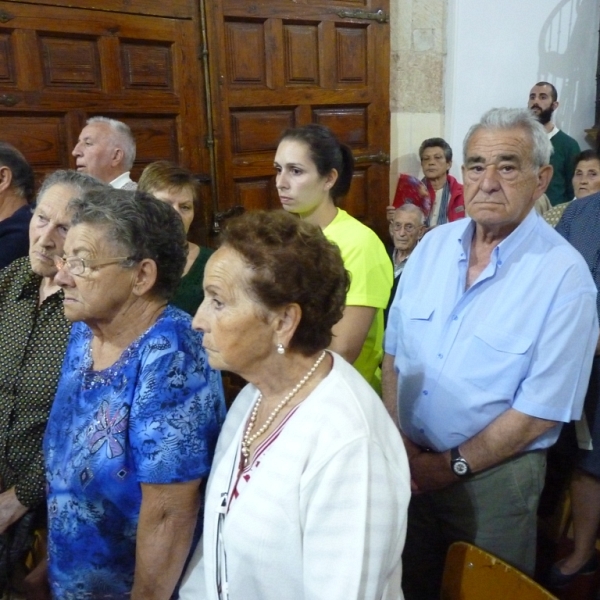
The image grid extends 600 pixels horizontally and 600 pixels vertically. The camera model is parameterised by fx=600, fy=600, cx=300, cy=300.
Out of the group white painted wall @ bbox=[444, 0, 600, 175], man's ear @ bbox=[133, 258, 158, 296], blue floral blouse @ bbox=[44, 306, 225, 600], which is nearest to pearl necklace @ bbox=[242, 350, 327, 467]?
blue floral blouse @ bbox=[44, 306, 225, 600]

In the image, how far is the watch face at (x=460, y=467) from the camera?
1419 mm

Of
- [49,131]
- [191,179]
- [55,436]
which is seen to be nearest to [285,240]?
[55,436]

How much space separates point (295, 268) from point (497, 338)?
0.59 meters

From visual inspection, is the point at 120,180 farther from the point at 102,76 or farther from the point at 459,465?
the point at 459,465

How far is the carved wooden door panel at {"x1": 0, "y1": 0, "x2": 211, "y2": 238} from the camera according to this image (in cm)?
271

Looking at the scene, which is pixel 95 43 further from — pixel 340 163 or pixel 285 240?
pixel 285 240

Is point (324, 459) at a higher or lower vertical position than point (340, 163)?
lower

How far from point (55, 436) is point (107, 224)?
0.49 m

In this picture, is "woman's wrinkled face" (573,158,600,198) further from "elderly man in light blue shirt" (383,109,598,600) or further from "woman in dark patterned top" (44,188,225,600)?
"woman in dark patterned top" (44,188,225,600)

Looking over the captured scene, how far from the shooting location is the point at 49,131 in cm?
284

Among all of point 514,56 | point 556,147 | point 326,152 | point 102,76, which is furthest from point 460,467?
point 514,56

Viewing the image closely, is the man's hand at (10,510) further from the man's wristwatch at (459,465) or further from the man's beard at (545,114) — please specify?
the man's beard at (545,114)

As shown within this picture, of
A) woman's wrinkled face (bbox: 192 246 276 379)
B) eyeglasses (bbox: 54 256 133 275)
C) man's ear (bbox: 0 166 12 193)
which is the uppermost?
man's ear (bbox: 0 166 12 193)

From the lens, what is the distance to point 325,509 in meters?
0.91
